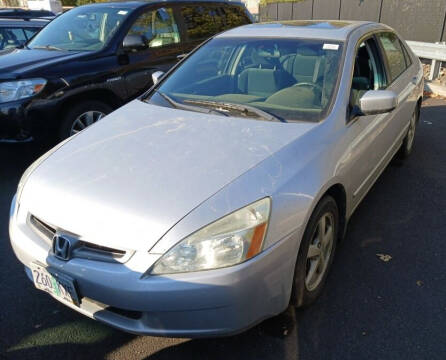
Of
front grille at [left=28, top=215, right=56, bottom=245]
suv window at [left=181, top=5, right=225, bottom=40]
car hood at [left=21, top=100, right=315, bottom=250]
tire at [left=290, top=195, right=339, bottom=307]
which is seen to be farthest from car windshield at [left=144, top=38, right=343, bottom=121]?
suv window at [left=181, top=5, right=225, bottom=40]

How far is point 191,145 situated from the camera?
92.4 inches

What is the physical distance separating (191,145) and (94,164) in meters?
0.56

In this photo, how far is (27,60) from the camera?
4340 mm

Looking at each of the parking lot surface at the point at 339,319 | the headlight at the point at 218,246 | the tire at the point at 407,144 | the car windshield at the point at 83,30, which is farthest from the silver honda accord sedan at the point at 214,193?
the car windshield at the point at 83,30

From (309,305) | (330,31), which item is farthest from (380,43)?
(309,305)

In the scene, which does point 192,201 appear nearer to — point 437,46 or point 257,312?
point 257,312

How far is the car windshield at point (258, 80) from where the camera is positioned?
2.67 metres

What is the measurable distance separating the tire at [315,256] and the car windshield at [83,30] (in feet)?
11.6

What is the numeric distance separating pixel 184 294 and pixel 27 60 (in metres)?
3.73

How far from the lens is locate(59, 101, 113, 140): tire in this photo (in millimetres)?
4309

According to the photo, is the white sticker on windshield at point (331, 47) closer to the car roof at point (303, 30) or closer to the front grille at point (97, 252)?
the car roof at point (303, 30)

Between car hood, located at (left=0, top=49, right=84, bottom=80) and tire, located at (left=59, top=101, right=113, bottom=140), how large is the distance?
0.52 meters

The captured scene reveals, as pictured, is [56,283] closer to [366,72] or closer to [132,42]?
[366,72]

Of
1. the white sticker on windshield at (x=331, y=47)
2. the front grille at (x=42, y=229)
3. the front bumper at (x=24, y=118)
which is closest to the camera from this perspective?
the front grille at (x=42, y=229)
